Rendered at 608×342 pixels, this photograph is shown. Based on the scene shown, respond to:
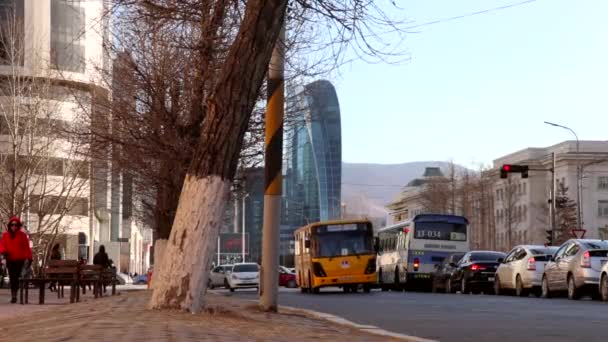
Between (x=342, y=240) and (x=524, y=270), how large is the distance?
32.3 ft

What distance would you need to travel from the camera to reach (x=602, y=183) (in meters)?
134

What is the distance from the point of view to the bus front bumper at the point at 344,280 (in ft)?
142

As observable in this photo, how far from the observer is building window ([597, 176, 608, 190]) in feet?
437

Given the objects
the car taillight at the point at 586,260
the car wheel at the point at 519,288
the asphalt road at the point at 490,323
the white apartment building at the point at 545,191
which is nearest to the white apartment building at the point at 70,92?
the asphalt road at the point at 490,323

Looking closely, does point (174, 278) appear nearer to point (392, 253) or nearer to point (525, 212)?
point (392, 253)

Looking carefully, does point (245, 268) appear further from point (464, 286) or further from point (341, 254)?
point (464, 286)

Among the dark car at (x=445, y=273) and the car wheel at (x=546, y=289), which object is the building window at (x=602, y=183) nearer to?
the dark car at (x=445, y=273)

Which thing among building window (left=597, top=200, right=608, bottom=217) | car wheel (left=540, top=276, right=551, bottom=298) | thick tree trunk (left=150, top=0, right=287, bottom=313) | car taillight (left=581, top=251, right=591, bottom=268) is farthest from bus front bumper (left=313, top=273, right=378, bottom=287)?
building window (left=597, top=200, right=608, bottom=217)

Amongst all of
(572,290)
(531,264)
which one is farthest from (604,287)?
(531,264)

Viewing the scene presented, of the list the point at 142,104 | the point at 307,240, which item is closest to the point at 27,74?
the point at 307,240

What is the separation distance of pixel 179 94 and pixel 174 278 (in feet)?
69.1

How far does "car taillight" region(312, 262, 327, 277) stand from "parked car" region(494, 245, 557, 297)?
23.8 feet

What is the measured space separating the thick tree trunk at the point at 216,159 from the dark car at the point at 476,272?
28231 millimetres

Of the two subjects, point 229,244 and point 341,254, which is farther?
point 229,244
